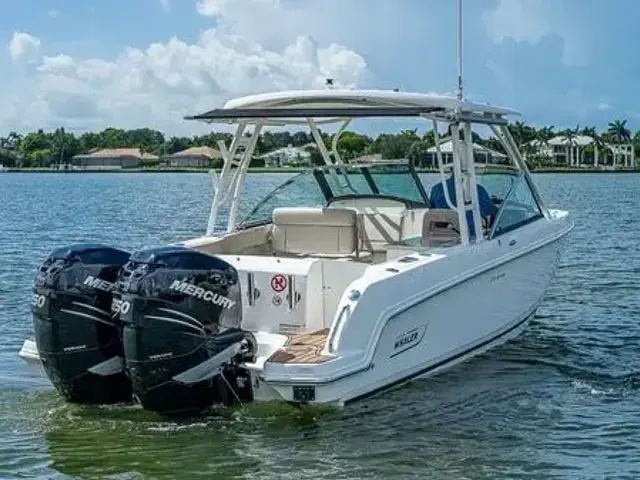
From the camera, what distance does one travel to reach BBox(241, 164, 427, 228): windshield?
12281 millimetres

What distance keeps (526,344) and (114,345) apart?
5403mm

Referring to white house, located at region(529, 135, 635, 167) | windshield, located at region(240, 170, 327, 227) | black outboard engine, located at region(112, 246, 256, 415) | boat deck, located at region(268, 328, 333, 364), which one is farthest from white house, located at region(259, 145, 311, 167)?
white house, located at region(529, 135, 635, 167)

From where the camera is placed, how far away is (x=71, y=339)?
26.9 ft

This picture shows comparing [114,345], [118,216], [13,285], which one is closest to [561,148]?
[118,216]

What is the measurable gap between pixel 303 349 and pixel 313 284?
2.71 feet

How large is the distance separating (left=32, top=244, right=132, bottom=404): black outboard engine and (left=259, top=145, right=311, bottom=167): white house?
4.80 metres

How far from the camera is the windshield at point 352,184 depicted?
40.3 ft

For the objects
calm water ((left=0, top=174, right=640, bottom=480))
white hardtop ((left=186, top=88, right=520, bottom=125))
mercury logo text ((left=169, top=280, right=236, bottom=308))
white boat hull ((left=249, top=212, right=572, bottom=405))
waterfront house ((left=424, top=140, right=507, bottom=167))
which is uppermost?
white hardtop ((left=186, top=88, right=520, bottom=125))

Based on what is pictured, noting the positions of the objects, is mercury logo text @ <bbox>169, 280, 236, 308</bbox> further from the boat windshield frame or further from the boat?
the boat windshield frame

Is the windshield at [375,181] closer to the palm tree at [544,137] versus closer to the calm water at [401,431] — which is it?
the calm water at [401,431]

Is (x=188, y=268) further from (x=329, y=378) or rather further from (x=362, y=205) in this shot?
(x=362, y=205)

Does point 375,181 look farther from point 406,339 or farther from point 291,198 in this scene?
point 406,339

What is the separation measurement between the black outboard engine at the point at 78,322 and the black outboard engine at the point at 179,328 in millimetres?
230

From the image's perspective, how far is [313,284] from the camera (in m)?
9.33
